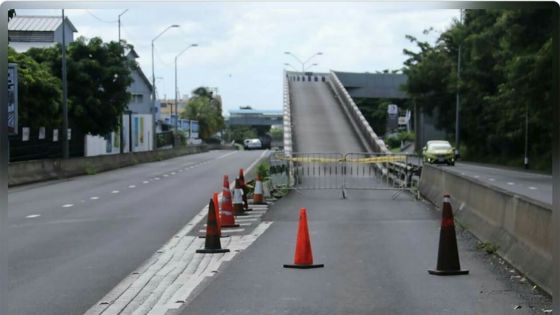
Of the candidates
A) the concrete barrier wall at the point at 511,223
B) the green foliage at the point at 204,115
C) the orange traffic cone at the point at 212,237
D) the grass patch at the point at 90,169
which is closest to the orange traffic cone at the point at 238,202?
the concrete barrier wall at the point at 511,223

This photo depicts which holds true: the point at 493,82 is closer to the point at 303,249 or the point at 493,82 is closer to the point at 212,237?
the point at 212,237

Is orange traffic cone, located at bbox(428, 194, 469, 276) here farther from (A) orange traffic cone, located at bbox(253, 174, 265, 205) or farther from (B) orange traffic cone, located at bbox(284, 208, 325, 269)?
(A) orange traffic cone, located at bbox(253, 174, 265, 205)

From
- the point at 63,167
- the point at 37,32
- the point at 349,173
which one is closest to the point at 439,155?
the point at 349,173

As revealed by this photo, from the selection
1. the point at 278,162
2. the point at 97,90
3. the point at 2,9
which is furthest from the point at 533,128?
the point at 2,9

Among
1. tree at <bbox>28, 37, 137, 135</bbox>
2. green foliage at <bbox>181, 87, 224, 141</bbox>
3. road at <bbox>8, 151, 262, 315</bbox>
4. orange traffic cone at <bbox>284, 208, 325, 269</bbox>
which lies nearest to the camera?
road at <bbox>8, 151, 262, 315</bbox>

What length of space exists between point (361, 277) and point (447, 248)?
117 centimetres

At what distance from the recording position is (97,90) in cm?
4662

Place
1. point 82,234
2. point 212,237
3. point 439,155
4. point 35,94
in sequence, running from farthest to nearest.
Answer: point 439,155 → point 35,94 → point 82,234 → point 212,237

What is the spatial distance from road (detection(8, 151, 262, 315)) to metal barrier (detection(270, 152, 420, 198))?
2.47 m

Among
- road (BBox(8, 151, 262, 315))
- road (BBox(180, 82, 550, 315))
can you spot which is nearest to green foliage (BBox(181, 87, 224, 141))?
road (BBox(8, 151, 262, 315))

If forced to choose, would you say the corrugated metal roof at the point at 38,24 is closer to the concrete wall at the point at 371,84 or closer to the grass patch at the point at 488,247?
the concrete wall at the point at 371,84

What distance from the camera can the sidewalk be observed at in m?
8.37

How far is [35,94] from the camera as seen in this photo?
3762cm

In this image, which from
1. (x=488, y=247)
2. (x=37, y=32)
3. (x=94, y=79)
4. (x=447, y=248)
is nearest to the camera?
(x=447, y=248)
